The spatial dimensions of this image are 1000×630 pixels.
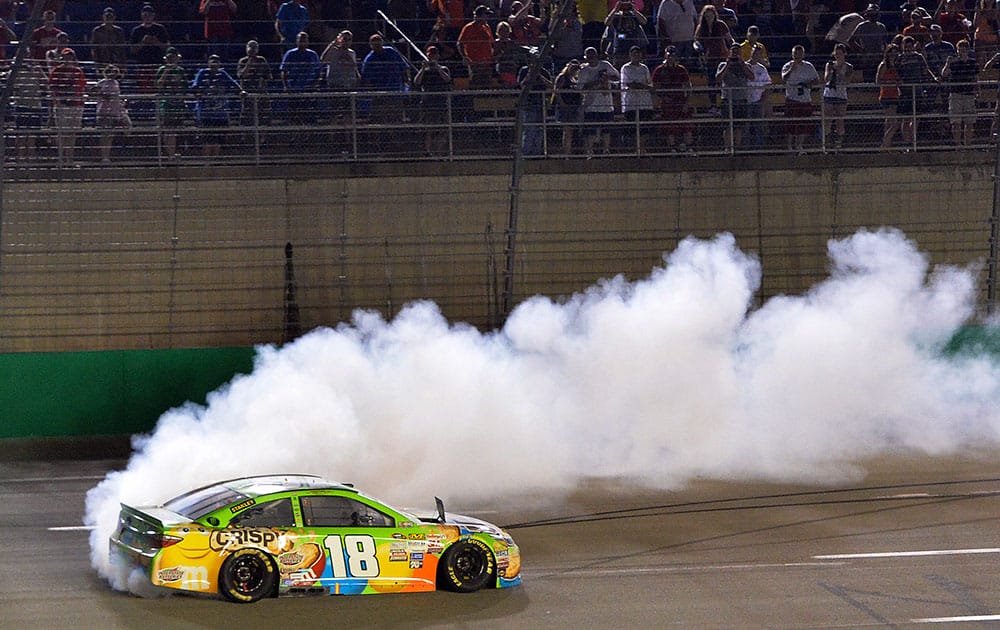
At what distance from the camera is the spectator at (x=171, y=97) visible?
60.2ft

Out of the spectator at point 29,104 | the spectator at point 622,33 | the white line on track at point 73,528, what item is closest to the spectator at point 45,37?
the spectator at point 29,104

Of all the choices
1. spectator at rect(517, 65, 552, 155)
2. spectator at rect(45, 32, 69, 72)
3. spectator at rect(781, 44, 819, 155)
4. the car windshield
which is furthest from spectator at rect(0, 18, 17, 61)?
spectator at rect(781, 44, 819, 155)

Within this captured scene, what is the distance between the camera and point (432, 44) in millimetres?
20016

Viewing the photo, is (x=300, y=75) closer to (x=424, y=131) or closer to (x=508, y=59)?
(x=424, y=131)

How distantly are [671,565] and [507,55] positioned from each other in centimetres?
1003

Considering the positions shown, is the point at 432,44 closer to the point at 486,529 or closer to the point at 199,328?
the point at 199,328

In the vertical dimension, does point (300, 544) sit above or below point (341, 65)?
below

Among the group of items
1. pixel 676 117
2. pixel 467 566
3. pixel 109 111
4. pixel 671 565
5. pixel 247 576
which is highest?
pixel 109 111

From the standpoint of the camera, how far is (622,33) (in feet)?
68.2

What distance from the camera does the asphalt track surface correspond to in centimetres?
988

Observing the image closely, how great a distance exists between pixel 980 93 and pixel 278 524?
1416 centimetres

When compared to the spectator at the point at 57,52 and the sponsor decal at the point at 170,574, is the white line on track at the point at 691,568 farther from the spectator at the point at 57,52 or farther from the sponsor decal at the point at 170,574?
the spectator at the point at 57,52

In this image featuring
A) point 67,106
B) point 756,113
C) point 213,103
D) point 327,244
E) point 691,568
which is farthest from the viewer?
point 756,113

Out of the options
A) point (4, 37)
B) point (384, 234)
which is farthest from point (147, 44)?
point (384, 234)
